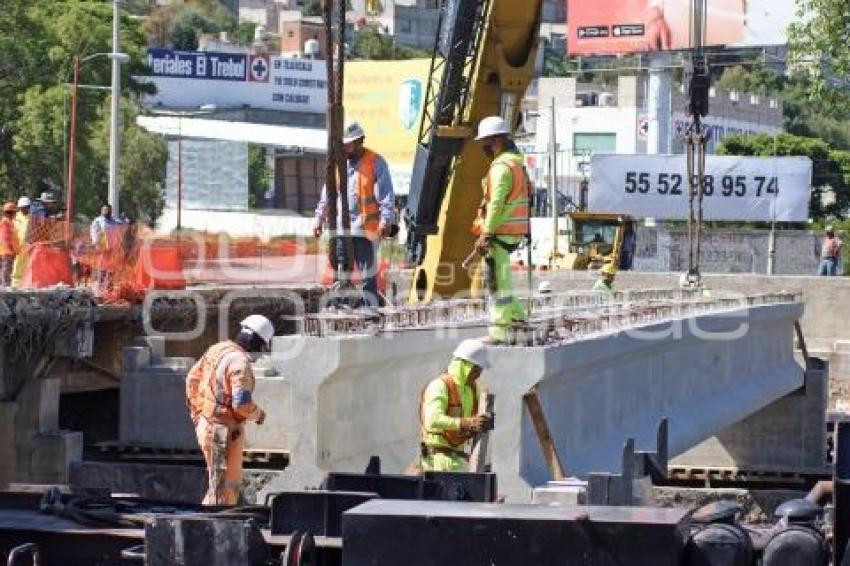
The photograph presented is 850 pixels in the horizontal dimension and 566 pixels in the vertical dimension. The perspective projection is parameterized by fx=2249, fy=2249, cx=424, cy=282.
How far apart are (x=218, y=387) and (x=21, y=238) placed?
16.3 m

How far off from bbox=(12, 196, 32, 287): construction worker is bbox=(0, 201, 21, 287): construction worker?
87mm

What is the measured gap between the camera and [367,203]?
19.6 metres

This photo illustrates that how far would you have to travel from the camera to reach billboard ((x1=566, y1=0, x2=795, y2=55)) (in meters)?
89.0

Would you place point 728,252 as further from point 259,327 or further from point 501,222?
point 259,327

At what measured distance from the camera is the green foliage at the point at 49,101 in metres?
56.9

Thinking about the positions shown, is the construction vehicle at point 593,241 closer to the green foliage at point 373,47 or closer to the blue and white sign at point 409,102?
the blue and white sign at point 409,102

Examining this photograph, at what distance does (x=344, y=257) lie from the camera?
18391mm

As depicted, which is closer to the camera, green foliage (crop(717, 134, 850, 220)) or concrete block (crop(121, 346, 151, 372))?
concrete block (crop(121, 346, 151, 372))

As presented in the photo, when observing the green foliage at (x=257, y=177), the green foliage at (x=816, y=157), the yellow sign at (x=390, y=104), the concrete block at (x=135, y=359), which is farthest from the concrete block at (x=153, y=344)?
the green foliage at (x=257, y=177)

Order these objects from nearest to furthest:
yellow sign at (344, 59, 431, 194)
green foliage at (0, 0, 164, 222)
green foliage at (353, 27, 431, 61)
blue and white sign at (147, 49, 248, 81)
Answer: green foliage at (0, 0, 164, 222)
yellow sign at (344, 59, 431, 194)
blue and white sign at (147, 49, 248, 81)
green foliage at (353, 27, 431, 61)

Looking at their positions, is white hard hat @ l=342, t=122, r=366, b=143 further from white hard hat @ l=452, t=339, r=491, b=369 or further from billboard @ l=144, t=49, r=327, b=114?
billboard @ l=144, t=49, r=327, b=114

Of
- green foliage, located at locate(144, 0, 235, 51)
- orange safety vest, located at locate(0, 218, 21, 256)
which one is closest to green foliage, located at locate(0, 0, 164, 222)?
orange safety vest, located at locate(0, 218, 21, 256)

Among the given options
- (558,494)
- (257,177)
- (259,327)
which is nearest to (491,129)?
(259,327)

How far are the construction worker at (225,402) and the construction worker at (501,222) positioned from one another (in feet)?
8.49
